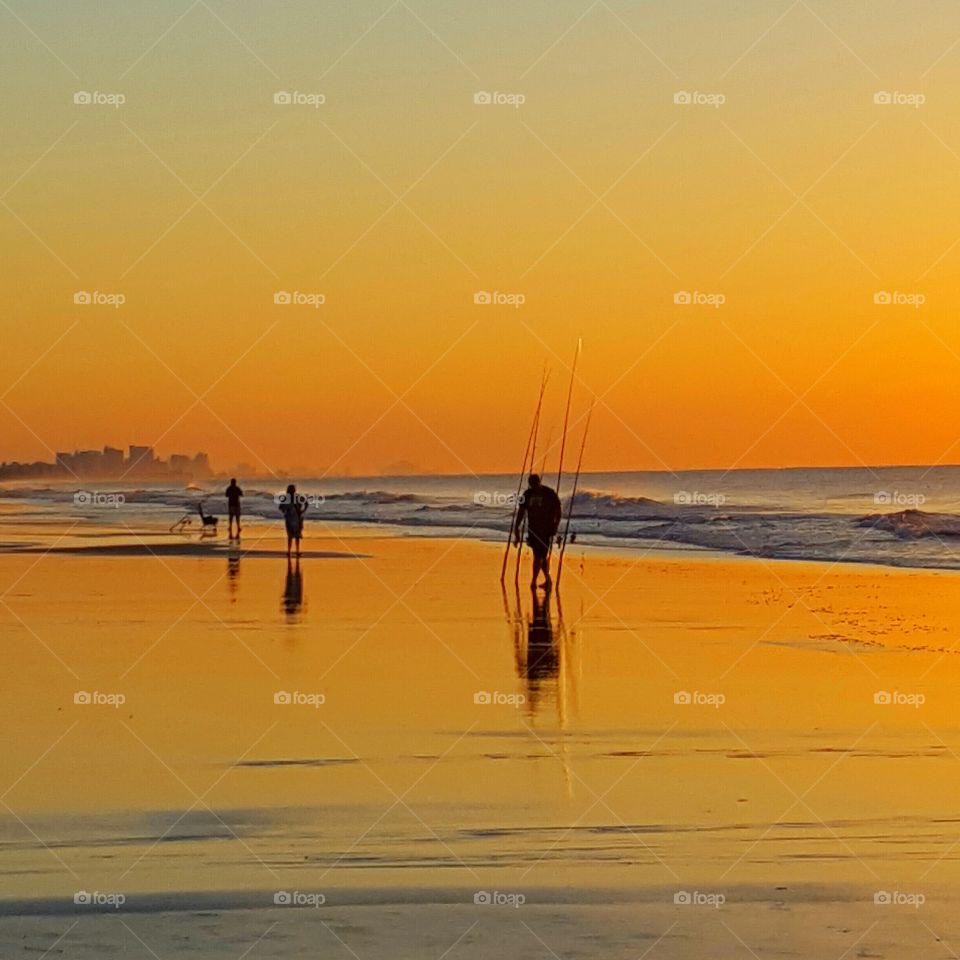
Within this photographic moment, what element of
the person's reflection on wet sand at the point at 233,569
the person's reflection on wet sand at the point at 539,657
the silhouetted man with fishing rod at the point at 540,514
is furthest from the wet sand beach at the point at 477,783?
the person's reflection on wet sand at the point at 233,569

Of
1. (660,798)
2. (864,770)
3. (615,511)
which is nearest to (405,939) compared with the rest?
(660,798)

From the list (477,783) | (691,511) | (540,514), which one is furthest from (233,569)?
(691,511)

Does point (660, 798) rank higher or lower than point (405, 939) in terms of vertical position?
higher

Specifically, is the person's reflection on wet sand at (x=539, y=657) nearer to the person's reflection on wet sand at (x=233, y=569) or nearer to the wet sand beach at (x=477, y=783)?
the wet sand beach at (x=477, y=783)

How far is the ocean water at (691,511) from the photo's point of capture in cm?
3947

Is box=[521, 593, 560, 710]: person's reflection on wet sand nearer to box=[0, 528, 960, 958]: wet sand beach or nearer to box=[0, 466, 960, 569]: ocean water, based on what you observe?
box=[0, 528, 960, 958]: wet sand beach

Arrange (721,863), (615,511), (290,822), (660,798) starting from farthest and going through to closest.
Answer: (615,511) → (660,798) → (290,822) → (721,863)

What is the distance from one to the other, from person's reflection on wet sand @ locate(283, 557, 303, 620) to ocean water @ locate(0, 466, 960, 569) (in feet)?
18.7

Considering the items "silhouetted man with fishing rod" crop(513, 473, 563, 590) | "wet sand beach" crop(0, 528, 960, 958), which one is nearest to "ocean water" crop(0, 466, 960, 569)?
"silhouetted man with fishing rod" crop(513, 473, 563, 590)

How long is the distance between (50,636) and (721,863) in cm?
1107

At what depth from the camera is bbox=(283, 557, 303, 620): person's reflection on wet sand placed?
2045 centimetres

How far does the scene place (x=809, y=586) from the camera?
82.7 feet

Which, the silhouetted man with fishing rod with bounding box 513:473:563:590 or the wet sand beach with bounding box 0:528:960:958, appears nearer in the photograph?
the wet sand beach with bounding box 0:528:960:958

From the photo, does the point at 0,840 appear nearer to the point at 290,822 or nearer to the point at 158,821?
the point at 158,821
